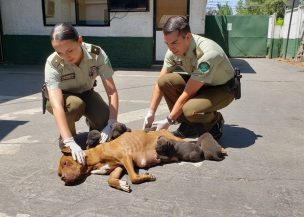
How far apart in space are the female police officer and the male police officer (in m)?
0.53

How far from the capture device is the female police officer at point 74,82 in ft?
10.2

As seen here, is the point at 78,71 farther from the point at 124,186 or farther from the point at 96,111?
the point at 124,186

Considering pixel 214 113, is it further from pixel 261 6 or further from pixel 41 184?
pixel 261 6

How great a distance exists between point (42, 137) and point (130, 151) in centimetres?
161

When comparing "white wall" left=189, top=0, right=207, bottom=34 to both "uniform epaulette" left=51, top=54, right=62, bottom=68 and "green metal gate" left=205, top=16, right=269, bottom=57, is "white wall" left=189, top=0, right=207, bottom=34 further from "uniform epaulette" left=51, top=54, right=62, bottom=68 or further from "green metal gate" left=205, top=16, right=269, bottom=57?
"uniform epaulette" left=51, top=54, right=62, bottom=68

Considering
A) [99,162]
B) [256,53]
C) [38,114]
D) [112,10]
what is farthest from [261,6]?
[99,162]

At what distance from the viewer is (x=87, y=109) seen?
382 centimetres

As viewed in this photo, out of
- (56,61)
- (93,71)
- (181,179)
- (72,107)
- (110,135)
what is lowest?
(181,179)

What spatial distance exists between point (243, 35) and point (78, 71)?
45.8 ft

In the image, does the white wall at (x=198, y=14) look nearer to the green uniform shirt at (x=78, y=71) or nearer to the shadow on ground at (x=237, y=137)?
the shadow on ground at (x=237, y=137)

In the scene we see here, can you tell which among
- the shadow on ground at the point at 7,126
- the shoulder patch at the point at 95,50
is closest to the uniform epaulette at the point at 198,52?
the shoulder patch at the point at 95,50

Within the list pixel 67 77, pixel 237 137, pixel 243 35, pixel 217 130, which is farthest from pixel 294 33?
pixel 67 77

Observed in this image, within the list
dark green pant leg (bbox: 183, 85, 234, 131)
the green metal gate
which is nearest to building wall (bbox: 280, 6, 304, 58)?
the green metal gate

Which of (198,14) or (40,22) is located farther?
(40,22)
